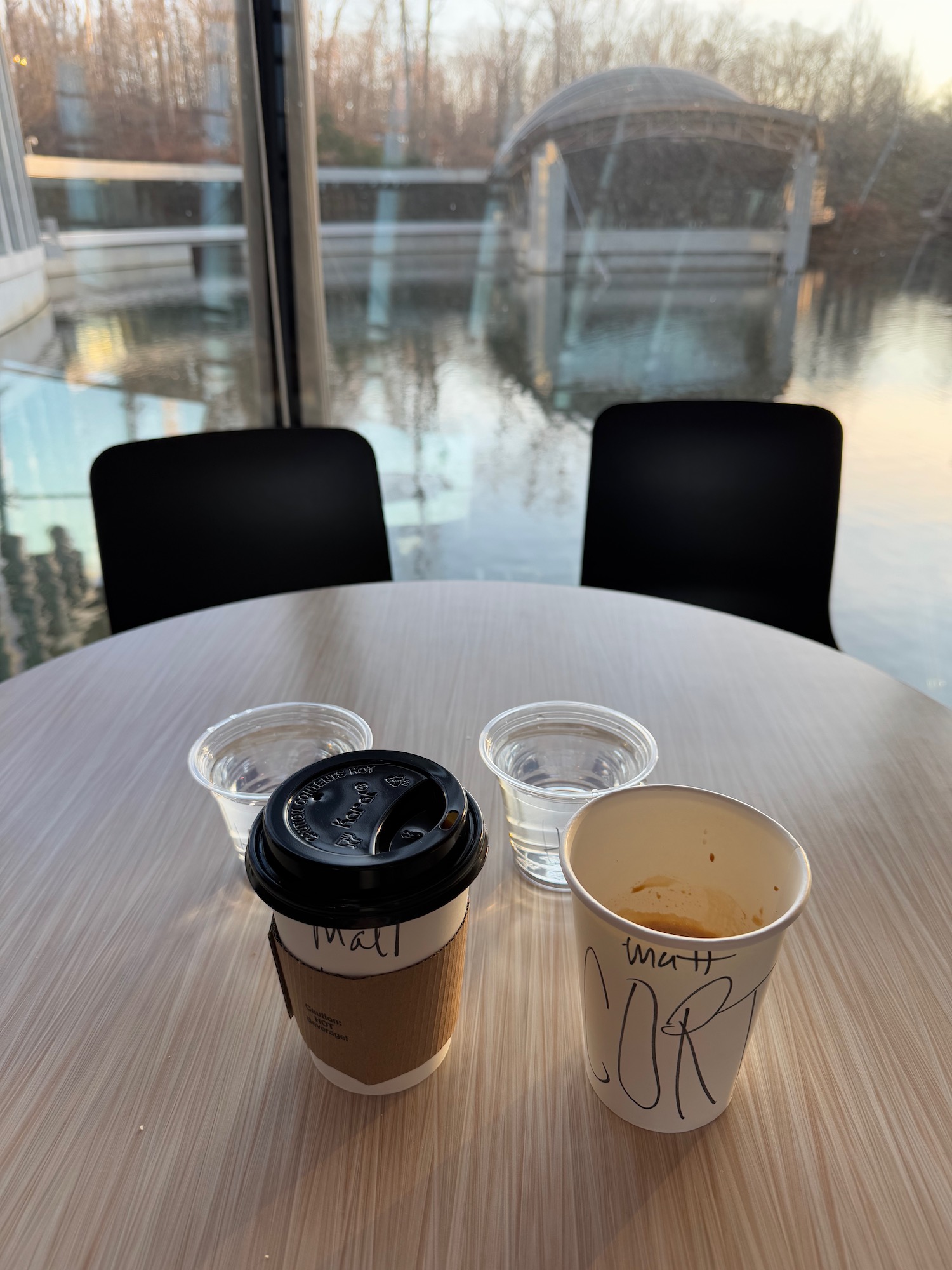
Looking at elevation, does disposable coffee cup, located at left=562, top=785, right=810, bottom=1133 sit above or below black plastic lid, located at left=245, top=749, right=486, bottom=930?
below

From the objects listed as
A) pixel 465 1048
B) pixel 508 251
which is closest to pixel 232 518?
pixel 465 1048

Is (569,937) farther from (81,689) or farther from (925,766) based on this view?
(81,689)

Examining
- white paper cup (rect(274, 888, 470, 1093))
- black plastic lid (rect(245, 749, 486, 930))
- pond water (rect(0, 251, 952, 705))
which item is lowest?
pond water (rect(0, 251, 952, 705))

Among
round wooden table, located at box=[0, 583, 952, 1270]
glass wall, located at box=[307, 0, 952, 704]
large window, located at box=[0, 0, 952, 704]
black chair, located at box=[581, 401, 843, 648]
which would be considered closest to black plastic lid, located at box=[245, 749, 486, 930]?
round wooden table, located at box=[0, 583, 952, 1270]

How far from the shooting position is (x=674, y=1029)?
0.41 m

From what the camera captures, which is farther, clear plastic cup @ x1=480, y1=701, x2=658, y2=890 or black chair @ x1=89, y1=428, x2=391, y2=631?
black chair @ x1=89, y1=428, x2=391, y2=631

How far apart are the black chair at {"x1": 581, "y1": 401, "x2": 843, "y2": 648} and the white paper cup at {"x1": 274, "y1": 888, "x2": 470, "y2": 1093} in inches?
41.9

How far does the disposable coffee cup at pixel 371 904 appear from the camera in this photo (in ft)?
1.31

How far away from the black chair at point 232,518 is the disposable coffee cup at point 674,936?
963 mm

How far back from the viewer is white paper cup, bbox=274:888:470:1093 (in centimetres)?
41

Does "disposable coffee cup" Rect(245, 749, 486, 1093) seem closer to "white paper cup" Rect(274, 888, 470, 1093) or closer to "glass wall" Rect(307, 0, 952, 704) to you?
"white paper cup" Rect(274, 888, 470, 1093)

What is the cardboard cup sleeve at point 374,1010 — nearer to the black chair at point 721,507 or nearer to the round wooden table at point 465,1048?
the round wooden table at point 465,1048

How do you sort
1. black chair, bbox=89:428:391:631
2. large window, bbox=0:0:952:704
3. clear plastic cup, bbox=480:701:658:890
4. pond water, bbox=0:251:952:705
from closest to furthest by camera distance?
clear plastic cup, bbox=480:701:658:890 → black chair, bbox=89:428:391:631 → large window, bbox=0:0:952:704 → pond water, bbox=0:251:952:705

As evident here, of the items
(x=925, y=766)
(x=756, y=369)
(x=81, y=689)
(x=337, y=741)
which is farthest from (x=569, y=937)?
(x=756, y=369)
